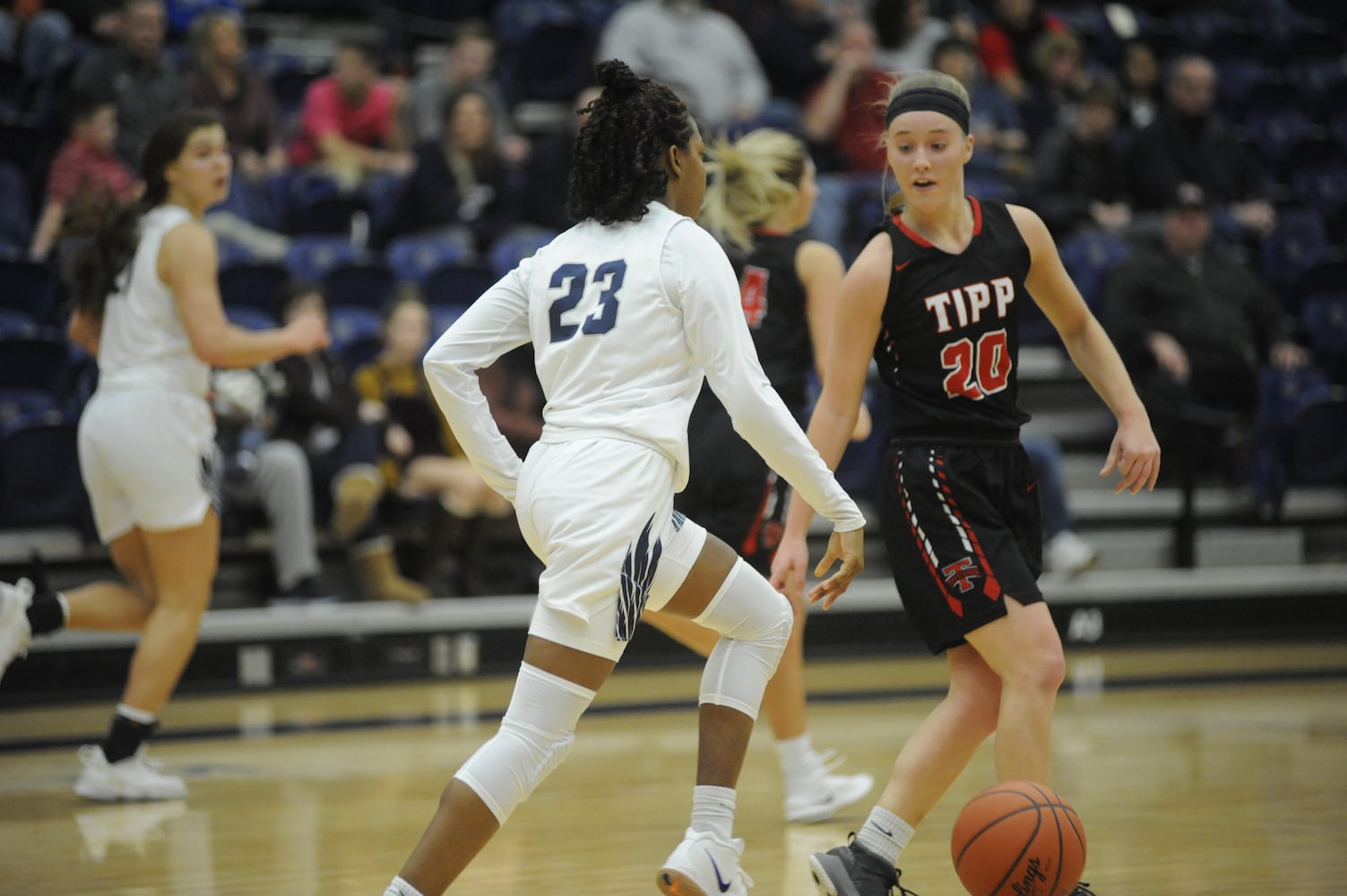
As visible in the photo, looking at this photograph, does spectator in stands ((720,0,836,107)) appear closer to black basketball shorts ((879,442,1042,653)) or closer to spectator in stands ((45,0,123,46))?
spectator in stands ((45,0,123,46))

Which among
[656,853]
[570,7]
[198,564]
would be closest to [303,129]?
[570,7]

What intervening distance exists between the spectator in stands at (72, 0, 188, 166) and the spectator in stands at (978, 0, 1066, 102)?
5.78 metres

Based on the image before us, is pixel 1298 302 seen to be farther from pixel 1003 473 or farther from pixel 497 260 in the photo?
pixel 1003 473

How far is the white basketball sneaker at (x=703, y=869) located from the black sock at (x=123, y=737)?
243cm

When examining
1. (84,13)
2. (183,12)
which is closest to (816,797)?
(183,12)

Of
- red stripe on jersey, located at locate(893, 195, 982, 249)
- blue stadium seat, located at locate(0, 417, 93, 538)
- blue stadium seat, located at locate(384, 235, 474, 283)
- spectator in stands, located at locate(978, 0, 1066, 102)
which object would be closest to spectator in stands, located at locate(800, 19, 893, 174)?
spectator in stands, located at locate(978, 0, 1066, 102)

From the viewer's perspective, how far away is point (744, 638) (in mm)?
3402

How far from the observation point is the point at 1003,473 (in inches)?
139

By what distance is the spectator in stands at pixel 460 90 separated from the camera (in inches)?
372

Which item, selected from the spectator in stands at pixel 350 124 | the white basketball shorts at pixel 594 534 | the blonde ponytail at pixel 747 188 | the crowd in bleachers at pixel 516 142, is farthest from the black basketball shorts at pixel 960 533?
the spectator in stands at pixel 350 124

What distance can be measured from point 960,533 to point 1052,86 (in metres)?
8.72

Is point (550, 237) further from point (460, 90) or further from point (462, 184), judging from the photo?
point (460, 90)

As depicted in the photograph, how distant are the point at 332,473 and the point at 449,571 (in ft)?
2.61

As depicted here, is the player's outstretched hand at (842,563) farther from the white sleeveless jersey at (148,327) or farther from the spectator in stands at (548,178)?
the spectator in stands at (548,178)
